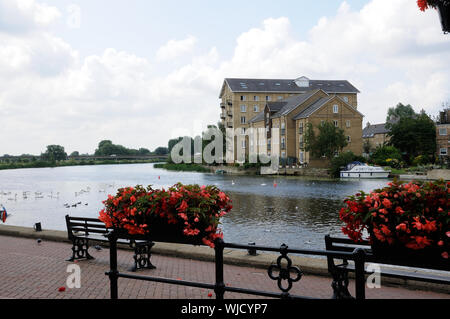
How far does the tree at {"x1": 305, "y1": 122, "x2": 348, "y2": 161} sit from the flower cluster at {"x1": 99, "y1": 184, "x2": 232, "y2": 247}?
61089mm

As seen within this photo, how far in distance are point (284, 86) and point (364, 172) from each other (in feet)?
154

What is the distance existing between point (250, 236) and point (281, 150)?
193 feet

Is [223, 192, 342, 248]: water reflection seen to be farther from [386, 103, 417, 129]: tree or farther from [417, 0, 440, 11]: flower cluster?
[386, 103, 417, 129]: tree

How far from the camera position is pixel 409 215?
13.9 feet

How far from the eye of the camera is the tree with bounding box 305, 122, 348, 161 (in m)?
65.0

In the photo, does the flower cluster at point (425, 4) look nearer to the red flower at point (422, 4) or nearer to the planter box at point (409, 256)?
the red flower at point (422, 4)

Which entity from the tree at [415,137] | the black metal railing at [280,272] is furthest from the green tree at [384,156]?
the black metal railing at [280,272]

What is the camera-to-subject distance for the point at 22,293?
693 centimetres

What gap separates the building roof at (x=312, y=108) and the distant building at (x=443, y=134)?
2008 centimetres

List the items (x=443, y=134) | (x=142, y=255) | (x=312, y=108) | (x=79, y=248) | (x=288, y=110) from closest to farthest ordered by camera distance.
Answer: (x=142, y=255)
(x=79, y=248)
(x=312, y=108)
(x=443, y=134)
(x=288, y=110)

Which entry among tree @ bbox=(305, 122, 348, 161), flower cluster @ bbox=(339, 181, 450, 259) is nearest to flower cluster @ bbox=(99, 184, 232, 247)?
flower cluster @ bbox=(339, 181, 450, 259)

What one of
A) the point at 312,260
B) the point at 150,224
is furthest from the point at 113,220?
the point at 312,260

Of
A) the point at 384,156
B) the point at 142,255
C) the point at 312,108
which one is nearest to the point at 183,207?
the point at 142,255

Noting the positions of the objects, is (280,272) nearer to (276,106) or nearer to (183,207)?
(183,207)
